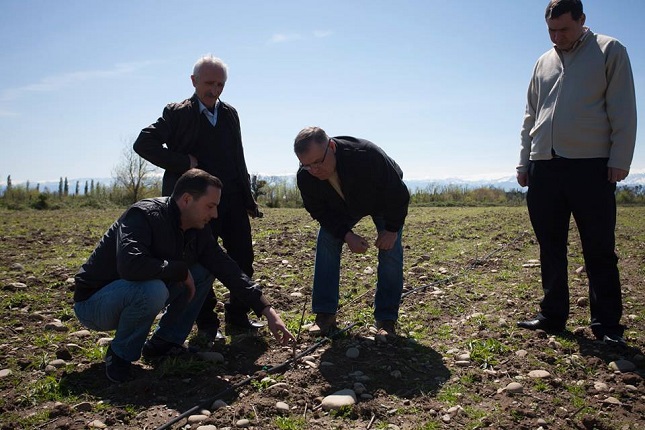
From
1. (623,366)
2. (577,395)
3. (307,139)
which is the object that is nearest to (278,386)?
Result: (307,139)

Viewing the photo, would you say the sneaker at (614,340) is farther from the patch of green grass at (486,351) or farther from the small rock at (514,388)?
the small rock at (514,388)

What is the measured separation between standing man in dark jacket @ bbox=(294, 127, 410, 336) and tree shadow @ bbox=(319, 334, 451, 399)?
26cm

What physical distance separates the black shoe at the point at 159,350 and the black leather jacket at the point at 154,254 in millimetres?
554

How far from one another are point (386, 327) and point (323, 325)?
0.57 metres

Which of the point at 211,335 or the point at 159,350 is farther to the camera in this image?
the point at 211,335

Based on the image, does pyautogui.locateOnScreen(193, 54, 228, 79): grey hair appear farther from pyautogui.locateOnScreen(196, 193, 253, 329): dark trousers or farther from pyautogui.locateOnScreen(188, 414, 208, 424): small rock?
pyautogui.locateOnScreen(188, 414, 208, 424): small rock

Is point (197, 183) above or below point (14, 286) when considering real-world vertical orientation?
above

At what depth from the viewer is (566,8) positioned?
14.0ft

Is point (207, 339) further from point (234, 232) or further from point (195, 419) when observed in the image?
point (195, 419)

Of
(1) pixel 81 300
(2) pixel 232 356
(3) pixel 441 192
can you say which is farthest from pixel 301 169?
(3) pixel 441 192

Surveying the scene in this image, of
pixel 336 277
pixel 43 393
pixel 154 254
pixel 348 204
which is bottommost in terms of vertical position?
pixel 43 393

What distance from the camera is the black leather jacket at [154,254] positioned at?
371cm

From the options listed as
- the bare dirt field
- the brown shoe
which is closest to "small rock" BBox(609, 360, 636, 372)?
the bare dirt field

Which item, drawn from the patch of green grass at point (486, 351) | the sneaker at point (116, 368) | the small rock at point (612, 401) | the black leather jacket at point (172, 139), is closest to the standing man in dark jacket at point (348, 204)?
the patch of green grass at point (486, 351)
